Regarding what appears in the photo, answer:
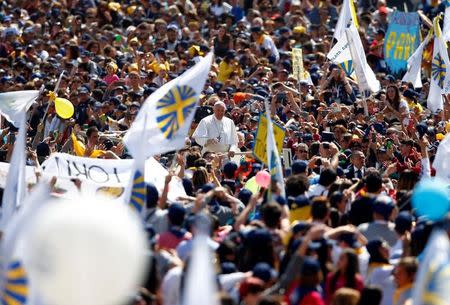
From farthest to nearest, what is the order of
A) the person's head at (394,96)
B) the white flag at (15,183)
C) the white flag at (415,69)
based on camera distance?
the white flag at (415,69) → the person's head at (394,96) → the white flag at (15,183)

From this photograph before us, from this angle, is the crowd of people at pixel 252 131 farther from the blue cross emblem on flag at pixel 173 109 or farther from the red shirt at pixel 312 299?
the blue cross emblem on flag at pixel 173 109

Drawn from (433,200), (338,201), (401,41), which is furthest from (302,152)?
→ (401,41)

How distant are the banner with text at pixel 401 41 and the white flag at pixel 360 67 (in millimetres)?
2588

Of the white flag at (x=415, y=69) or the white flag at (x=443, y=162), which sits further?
the white flag at (x=415, y=69)

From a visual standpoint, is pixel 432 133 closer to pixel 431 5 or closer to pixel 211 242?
pixel 211 242

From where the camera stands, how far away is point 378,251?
10.2m

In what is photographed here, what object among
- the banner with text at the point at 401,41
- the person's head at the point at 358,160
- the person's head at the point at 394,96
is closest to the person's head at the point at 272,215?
the person's head at the point at 358,160

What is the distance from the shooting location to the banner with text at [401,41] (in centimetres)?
2252

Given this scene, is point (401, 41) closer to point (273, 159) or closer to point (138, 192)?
point (273, 159)

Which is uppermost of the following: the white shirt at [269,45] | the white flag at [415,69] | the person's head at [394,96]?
the person's head at [394,96]

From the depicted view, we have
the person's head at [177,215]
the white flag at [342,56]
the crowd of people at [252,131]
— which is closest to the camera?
the crowd of people at [252,131]

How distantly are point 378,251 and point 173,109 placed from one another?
3155 mm

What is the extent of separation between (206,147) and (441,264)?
888cm

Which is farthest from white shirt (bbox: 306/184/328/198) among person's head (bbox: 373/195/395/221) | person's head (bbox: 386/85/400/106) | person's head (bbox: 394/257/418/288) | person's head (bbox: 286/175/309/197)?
person's head (bbox: 386/85/400/106)
